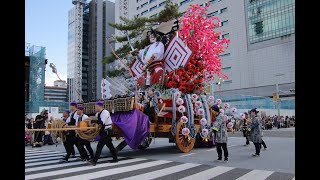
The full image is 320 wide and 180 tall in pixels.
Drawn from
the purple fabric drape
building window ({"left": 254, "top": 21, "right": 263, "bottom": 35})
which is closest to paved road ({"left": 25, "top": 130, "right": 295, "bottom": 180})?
the purple fabric drape

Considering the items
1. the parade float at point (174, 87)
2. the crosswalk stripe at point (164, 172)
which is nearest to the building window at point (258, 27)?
the parade float at point (174, 87)

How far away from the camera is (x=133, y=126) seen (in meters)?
8.84

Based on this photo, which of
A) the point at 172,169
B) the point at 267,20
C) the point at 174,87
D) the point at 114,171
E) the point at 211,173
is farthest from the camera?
the point at 267,20

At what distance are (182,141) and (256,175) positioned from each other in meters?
4.03

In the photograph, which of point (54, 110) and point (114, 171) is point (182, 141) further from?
point (54, 110)

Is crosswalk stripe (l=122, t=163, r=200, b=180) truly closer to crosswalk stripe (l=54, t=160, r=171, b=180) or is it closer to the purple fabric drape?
crosswalk stripe (l=54, t=160, r=171, b=180)

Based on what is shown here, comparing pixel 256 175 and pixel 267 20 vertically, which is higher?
pixel 267 20

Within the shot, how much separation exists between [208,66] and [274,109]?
26506mm

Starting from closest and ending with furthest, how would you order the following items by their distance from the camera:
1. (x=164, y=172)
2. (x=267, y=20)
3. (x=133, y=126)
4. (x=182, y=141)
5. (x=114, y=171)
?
(x=164, y=172), (x=114, y=171), (x=133, y=126), (x=182, y=141), (x=267, y=20)

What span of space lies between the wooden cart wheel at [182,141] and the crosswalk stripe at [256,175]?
3407mm

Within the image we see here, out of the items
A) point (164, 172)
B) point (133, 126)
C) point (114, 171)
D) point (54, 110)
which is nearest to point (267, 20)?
point (54, 110)

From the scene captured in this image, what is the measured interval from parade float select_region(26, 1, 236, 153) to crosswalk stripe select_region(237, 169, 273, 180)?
10.2ft

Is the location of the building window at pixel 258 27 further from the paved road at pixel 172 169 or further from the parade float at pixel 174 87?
the paved road at pixel 172 169

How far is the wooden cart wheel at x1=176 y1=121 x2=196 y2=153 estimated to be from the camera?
1013 centimetres
